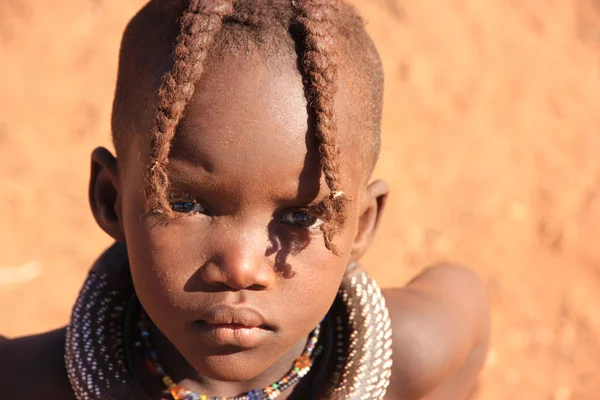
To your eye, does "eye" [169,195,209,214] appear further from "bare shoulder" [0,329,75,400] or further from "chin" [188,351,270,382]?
"bare shoulder" [0,329,75,400]

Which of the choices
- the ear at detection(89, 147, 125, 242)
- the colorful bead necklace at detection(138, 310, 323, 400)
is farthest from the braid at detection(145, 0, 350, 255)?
the colorful bead necklace at detection(138, 310, 323, 400)

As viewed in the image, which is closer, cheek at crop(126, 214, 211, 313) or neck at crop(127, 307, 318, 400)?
cheek at crop(126, 214, 211, 313)

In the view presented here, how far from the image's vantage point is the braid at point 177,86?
1.73 m

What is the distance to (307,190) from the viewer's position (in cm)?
180

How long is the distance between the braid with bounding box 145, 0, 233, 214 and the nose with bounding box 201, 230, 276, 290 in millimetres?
149

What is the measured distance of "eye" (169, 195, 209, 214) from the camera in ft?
5.93

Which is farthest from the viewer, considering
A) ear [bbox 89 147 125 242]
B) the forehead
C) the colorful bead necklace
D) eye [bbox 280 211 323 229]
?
the colorful bead necklace

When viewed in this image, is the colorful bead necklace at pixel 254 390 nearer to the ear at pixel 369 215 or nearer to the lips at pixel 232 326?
the ear at pixel 369 215

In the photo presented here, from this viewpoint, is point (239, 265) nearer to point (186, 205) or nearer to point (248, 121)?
point (186, 205)

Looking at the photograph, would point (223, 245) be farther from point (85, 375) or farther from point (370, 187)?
point (85, 375)

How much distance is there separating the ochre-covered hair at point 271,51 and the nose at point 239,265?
15cm

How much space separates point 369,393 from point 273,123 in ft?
2.80

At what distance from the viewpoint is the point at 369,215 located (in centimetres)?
222

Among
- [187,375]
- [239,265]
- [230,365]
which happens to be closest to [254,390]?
[187,375]
